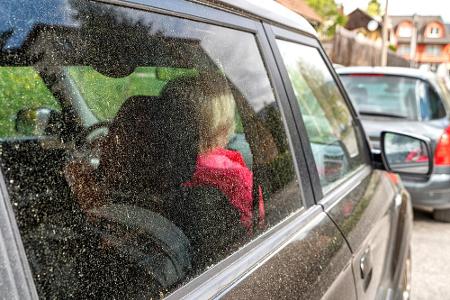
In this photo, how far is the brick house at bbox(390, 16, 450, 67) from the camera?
8219 centimetres

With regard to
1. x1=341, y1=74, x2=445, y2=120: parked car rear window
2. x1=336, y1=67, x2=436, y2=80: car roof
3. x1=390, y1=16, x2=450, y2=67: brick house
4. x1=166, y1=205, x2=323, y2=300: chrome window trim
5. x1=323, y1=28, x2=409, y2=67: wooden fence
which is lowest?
x1=390, y1=16, x2=450, y2=67: brick house

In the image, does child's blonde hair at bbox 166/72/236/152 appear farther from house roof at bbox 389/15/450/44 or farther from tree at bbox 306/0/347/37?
house roof at bbox 389/15/450/44

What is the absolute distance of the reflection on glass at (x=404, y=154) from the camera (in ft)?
9.38

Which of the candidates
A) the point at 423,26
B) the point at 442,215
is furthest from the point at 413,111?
the point at 423,26

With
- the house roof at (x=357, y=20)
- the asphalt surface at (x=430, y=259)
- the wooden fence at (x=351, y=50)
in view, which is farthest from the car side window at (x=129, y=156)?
the house roof at (x=357, y=20)

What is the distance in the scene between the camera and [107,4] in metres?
1.01

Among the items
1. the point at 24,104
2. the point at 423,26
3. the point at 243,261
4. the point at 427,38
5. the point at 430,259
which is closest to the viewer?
the point at 24,104

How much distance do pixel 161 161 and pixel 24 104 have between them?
0.32 meters

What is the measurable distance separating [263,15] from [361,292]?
100 centimetres

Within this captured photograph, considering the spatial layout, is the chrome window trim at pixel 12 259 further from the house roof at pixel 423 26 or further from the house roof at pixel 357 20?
the house roof at pixel 423 26

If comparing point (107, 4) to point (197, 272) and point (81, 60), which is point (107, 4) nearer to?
point (81, 60)

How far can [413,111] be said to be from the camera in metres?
5.78

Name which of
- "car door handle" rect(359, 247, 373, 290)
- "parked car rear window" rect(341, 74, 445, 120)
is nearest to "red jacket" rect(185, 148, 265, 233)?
"car door handle" rect(359, 247, 373, 290)

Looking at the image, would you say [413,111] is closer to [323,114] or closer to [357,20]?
[323,114]
